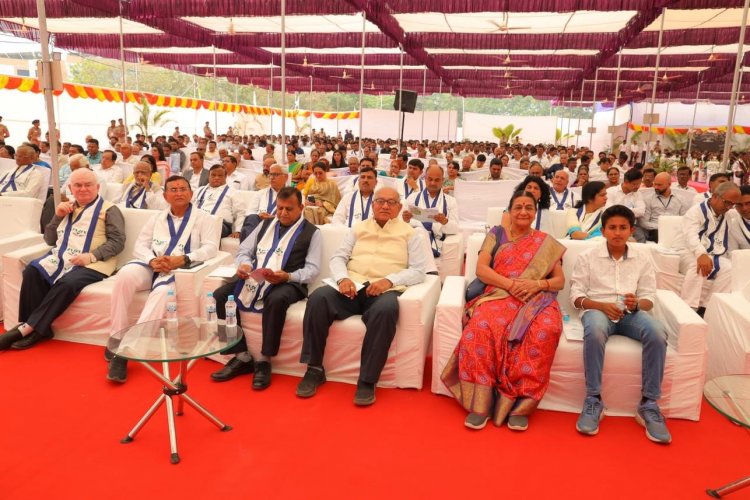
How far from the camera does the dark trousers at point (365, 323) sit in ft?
11.4

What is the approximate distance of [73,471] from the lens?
106 inches

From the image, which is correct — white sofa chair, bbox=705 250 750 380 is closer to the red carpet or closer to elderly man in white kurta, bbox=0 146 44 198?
the red carpet

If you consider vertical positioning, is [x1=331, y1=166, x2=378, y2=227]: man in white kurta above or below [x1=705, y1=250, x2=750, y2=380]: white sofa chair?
above

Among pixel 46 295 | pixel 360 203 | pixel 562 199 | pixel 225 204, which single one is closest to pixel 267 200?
pixel 225 204

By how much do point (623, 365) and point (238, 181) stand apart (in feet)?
17.9

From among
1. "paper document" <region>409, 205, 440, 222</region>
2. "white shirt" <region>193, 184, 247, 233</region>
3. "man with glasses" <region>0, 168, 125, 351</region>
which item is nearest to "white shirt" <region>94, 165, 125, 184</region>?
"white shirt" <region>193, 184, 247, 233</region>

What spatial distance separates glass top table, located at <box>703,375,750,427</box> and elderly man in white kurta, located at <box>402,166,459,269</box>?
311 cm

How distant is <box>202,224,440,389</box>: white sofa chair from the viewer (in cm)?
357

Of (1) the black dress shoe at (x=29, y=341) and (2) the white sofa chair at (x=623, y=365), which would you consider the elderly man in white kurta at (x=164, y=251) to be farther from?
(2) the white sofa chair at (x=623, y=365)

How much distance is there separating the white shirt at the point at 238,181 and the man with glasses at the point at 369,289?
3.75 metres

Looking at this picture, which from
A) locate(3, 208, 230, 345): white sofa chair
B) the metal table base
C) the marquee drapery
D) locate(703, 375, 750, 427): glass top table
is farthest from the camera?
the marquee drapery

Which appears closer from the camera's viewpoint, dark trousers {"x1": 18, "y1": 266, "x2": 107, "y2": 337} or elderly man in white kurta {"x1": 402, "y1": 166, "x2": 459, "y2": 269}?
dark trousers {"x1": 18, "y1": 266, "x2": 107, "y2": 337}

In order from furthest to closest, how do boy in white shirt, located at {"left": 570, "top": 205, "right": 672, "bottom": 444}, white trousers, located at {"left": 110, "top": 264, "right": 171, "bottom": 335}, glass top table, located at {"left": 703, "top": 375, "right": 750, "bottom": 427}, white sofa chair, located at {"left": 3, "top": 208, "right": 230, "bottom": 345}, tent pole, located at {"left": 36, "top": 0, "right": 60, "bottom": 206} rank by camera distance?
tent pole, located at {"left": 36, "top": 0, "right": 60, "bottom": 206}, white sofa chair, located at {"left": 3, "top": 208, "right": 230, "bottom": 345}, white trousers, located at {"left": 110, "top": 264, "right": 171, "bottom": 335}, boy in white shirt, located at {"left": 570, "top": 205, "right": 672, "bottom": 444}, glass top table, located at {"left": 703, "top": 375, "right": 750, "bottom": 427}

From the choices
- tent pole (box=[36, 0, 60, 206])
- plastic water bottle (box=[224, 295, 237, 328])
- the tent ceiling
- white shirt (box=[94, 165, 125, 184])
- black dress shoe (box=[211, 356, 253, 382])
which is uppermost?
the tent ceiling
